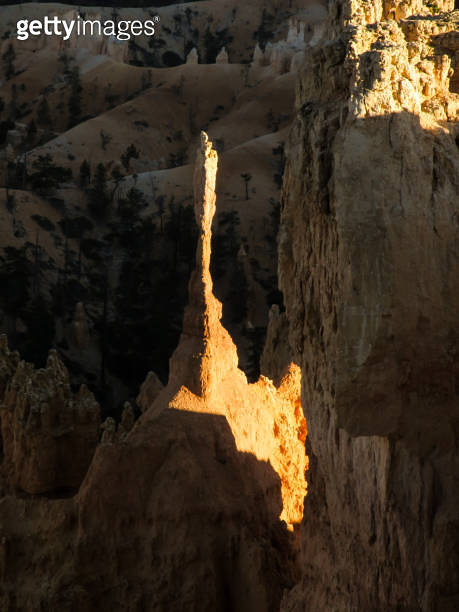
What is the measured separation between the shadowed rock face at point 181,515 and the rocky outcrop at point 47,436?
36.9 inches

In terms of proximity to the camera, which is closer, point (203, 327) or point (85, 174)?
point (203, 327)

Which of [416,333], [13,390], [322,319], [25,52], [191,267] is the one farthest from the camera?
[25,52]

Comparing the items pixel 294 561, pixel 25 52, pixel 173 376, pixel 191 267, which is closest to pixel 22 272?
pixel 191 267

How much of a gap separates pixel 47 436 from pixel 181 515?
10.4ft

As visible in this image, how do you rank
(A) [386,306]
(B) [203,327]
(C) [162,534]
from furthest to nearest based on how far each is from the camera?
(B) [203,327] < (C) [162,534] < (A) [386,306]

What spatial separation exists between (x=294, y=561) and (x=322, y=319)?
4.46m

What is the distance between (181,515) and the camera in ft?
36.6

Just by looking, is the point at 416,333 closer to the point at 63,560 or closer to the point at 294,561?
the point at 294,561

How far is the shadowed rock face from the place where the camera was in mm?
10789


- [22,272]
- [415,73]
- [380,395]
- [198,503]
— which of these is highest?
[22,272]

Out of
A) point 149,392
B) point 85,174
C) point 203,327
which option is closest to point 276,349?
point 149,392

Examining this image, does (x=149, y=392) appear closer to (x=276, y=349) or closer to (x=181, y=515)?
(x=276, y=349)

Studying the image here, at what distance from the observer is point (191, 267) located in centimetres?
4194

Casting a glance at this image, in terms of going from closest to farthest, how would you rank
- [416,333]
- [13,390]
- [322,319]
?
1. [416,333]
2. [322,319]
3. [13,390]
